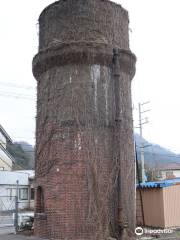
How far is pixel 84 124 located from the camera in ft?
44.1

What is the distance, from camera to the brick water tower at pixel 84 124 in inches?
507

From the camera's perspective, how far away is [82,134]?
1333cm

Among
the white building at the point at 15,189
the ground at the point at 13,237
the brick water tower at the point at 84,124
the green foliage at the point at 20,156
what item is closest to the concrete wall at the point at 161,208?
the brick water tower at the point at 84,124

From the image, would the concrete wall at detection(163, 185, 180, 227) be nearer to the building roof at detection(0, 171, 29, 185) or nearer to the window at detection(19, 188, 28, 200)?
the building roof at detection(0, 171, 29, 185)

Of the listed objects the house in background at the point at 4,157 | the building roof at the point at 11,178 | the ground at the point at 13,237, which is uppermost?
the house in background at the point at 4,157

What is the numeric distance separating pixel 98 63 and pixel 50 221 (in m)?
6.38

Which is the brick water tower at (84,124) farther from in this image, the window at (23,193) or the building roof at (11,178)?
the window at (23,193)

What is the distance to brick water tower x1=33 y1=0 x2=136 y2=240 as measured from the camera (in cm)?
1287

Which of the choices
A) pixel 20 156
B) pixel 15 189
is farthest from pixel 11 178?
pixel 20 156

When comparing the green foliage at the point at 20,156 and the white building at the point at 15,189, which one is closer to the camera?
the white building at the point at 15,189

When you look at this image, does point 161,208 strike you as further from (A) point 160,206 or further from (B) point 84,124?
(B) point 84,124

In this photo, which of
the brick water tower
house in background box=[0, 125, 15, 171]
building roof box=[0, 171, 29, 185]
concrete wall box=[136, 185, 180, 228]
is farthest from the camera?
house in background box=[0, 125, 15, 171]

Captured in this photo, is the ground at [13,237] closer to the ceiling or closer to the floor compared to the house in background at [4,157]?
closer to the floor

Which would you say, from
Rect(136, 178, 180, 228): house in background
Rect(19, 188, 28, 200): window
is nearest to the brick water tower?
Rect(136, 178, 180, 228): house in background
